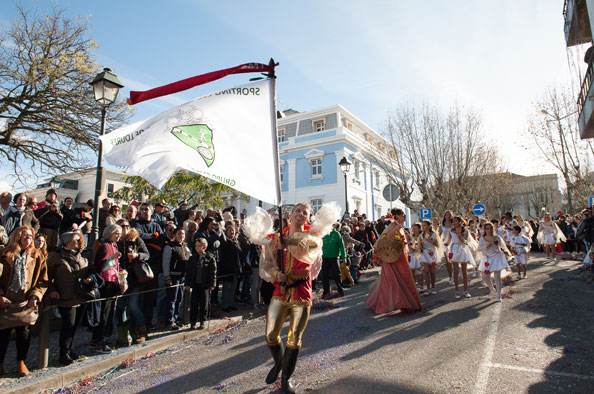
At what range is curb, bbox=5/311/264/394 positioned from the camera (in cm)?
429

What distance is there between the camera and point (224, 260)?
8.33 metres

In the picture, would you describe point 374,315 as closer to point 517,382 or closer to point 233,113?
point 517,382

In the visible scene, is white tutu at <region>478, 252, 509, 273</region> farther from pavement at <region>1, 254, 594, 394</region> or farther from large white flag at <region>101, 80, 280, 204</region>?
large white flag at <region>101, 80, 280, 204</region>

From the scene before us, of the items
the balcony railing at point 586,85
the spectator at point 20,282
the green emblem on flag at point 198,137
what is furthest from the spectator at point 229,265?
the balcony railing at point 586,85

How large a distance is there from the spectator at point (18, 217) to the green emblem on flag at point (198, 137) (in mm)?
4572

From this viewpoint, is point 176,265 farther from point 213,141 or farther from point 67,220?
point 213,141

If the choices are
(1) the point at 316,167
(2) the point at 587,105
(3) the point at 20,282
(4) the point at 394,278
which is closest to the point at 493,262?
(4) the point at 394,278

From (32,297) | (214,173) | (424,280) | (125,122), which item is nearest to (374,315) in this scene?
(424,280)

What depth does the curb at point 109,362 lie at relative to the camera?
4.29 metres

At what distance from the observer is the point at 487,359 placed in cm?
457

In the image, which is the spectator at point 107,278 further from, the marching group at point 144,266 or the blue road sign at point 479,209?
the blue road sign at point 479,209

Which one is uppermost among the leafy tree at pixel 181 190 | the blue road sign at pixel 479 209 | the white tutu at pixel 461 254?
the leafy tree at pixel 181 190

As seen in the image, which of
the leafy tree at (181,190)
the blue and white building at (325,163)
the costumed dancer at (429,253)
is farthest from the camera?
the blue and white building at (325,163)

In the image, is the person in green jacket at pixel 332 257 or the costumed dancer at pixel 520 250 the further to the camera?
the costumed dancer at pixel 520 250
